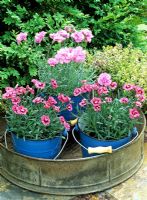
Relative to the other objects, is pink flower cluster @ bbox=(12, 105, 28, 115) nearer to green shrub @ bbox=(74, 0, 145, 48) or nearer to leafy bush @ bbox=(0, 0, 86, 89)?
leafy bush @ bbox=(0, 0, 86, 89)

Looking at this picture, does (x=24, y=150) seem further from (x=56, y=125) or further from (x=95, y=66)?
(x=95, y=66)

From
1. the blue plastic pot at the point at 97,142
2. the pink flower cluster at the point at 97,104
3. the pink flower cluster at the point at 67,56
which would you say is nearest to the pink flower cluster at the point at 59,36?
the pink flower cluster at the point at 67,56

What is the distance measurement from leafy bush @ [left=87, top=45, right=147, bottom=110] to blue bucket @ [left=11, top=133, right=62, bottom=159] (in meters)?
1.06

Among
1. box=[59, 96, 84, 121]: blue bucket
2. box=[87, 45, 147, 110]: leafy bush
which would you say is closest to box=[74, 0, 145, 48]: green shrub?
box=[87, 45, 147, 110]: leafy bush

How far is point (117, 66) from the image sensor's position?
157 inches

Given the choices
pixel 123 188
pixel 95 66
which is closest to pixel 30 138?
pixel 123 188

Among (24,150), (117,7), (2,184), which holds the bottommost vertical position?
(2,184)

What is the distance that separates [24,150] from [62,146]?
1.41ft

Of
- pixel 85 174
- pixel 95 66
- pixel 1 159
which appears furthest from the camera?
pixel 95 66

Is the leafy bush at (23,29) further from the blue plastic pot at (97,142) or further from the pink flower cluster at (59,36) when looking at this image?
the blue plastic pot at (97,142)

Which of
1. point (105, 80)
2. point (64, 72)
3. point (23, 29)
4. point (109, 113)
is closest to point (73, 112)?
point (64, 72)

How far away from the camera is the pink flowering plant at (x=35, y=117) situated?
3.01 meters

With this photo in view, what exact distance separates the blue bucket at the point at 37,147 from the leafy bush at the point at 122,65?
3.48 ft

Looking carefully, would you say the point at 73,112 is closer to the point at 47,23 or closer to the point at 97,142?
the point at 97,142
